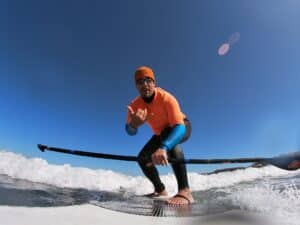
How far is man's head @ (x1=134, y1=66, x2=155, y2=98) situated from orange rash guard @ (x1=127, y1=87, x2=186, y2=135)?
98 millimetres

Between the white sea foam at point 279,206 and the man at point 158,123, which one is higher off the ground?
the man at point 158,123

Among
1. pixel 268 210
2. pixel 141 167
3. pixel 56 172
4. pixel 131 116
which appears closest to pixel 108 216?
pixel 268 210

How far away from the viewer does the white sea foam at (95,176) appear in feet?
20.3

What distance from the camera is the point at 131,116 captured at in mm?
3824

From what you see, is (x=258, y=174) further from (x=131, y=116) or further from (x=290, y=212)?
(x=290, y=212)

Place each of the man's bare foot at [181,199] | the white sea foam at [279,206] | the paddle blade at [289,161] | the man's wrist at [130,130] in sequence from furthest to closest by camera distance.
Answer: the man's wrist at [130,130] → the man's bare foot at [181,199] → the paddle blade at [289,161] → the white sea foam at [279,206]

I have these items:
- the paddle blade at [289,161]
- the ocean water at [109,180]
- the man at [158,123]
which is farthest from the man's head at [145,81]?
the paddle blade at [289,161]

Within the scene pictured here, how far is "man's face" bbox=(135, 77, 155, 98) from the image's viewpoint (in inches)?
149

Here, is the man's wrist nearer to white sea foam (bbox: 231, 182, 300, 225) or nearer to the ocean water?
the ocean water

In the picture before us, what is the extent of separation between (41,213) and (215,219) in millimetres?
1049

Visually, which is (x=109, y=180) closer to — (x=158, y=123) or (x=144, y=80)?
(x=158, y=123)

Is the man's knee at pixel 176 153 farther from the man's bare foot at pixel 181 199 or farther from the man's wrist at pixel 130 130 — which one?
the man's wrist at pixel 130 130

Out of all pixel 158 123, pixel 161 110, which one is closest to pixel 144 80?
pixel 161 110

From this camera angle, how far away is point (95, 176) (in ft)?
25.2
